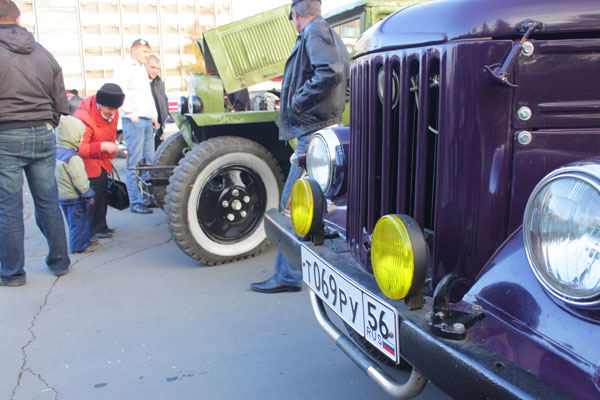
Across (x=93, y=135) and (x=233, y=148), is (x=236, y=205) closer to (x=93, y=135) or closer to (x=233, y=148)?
(x=233, y=148)

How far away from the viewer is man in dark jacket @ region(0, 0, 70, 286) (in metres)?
3.33

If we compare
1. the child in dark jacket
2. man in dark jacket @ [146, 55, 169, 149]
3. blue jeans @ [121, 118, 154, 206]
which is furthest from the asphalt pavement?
man in dark jacket @ [146, 55, 169, 149]

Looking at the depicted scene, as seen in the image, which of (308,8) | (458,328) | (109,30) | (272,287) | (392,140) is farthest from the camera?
(109,30)

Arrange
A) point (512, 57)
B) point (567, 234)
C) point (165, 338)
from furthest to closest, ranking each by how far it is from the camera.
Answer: point (165, 338) < point (512, 57) < point (567, 234)

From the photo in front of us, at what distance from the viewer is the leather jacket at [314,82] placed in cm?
303

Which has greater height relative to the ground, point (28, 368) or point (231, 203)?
point (231, 203)

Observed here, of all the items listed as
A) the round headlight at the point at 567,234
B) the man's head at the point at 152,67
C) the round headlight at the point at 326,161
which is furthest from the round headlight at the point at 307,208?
the man's head at the point at 152,67

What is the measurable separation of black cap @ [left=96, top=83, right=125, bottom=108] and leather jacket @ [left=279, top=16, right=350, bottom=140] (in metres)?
1.72

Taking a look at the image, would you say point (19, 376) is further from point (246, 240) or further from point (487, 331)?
point (487, 331)

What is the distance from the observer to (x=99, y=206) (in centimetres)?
475

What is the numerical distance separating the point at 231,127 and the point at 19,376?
2.30m

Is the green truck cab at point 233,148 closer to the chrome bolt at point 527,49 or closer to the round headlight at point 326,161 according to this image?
the round headlight at point 326,161

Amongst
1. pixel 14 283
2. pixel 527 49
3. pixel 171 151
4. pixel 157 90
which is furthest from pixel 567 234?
pixel 157 90

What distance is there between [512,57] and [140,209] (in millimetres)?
5264
